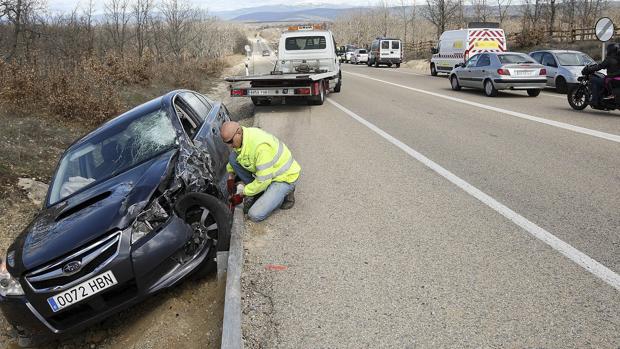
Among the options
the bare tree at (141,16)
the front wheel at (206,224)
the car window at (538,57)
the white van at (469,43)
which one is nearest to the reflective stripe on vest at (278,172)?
the front wheel at (206,224)

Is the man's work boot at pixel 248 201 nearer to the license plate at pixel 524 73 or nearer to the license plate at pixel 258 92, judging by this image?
the license plate at pixel 258 92

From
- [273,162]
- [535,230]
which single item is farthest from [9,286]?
[535,230]

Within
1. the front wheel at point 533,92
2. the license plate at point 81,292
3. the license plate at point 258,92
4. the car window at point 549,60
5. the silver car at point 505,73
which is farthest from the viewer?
the car window at point 549,60

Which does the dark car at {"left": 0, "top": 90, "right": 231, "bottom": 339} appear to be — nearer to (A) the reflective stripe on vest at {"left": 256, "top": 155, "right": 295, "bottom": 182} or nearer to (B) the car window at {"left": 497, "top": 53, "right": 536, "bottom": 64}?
(A) the reflective stripe on vest at {"left": 256, "top": 155, "right": 295, "bottom": 182}

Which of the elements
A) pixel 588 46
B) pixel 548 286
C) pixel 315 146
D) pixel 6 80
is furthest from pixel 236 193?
pixel 588 46

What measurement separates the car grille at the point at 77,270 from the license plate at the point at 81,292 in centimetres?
4

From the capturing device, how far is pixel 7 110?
36.9ft

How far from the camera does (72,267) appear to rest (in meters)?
3.60

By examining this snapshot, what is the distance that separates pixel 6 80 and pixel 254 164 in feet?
30.9

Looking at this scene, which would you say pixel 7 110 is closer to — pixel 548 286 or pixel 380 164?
pixel 380 164

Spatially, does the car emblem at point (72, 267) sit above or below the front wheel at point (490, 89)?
below

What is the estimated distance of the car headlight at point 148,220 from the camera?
3.84m

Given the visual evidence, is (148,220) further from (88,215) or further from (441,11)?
(441,11)

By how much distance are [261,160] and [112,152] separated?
5.18ft
